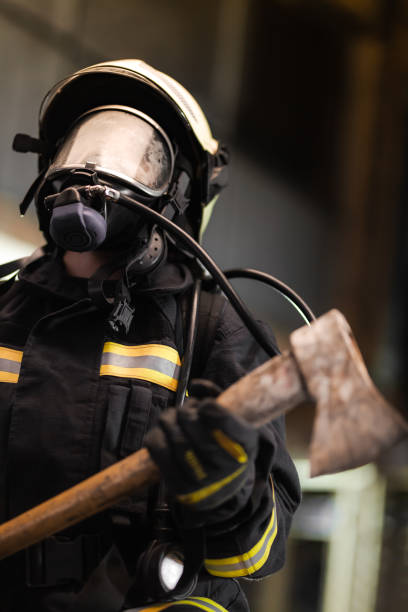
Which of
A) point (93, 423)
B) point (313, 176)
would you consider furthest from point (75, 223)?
point (313, 176)

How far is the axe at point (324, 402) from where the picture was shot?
1.09 meters

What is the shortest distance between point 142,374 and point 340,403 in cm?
55

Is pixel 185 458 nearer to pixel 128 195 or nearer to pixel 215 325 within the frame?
pixel 215 325

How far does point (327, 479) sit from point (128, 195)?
4.35m

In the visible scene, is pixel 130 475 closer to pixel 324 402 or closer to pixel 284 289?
pixel 324 402

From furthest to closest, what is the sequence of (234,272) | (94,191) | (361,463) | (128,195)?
(234,272), (128,195), (94,191), (361,463)

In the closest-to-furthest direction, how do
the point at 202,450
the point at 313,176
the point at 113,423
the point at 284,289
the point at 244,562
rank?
the point at 202,450
the point at 244,562
the point at 113,423
the point at 284,289
the point at 313,176

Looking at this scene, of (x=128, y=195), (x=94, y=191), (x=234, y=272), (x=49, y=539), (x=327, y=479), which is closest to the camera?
(x=49, y=539)

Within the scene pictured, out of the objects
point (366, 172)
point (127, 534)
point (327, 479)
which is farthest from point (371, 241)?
point (127, 534)

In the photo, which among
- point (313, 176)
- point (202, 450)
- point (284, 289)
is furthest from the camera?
point (313, 176)

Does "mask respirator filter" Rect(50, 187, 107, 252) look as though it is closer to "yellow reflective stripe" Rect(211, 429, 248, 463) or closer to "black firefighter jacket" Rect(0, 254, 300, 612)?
"black firefighter jacket" Rect(0, 254, 300, 612)

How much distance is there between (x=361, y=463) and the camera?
1.10m

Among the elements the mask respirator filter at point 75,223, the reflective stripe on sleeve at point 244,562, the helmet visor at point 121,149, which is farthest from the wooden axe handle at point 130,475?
the helmet visor at point 121,149

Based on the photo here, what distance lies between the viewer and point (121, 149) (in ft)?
5.58
